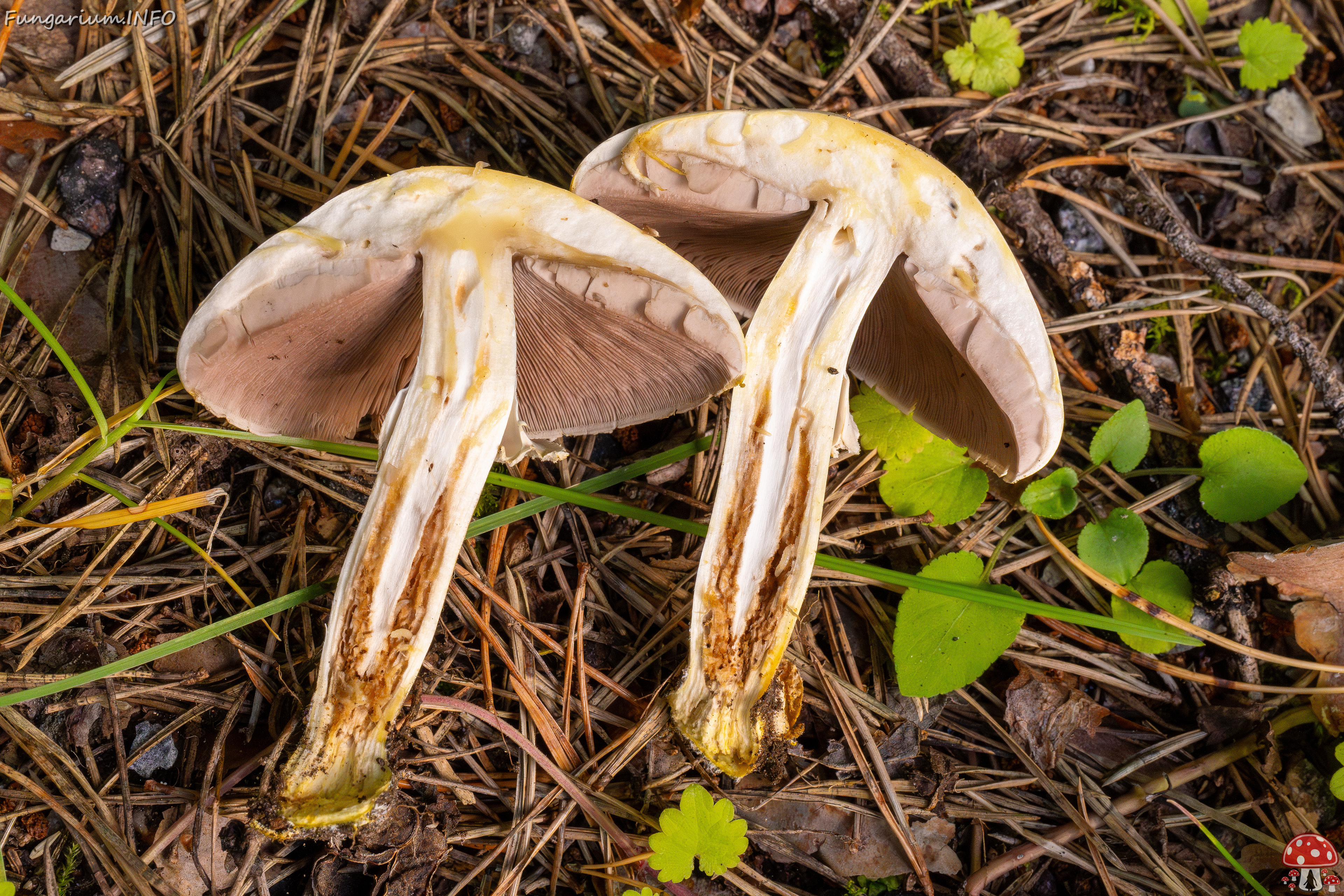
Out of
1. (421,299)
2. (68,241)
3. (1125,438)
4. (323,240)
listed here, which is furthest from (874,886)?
(68,241)

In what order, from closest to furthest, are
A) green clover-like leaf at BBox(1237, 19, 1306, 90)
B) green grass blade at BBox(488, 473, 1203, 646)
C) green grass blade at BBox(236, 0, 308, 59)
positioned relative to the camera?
green grass blade at BBox(488, 473, 1203, 646)
green grass blade at BBox(236, 0, 308, 59)
green clover-like leaf at BBox(1237, 19, 1306, 90)

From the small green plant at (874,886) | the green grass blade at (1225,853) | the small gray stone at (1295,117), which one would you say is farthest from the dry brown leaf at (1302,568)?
the small gray stone at (1295,117)

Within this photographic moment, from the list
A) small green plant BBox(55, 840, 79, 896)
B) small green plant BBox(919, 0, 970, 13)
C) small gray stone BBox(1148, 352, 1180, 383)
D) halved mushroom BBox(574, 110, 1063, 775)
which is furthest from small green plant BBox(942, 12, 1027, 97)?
small green plant BBox(55, 840, 79, 896)

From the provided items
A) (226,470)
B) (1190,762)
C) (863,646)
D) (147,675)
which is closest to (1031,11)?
(863,646)

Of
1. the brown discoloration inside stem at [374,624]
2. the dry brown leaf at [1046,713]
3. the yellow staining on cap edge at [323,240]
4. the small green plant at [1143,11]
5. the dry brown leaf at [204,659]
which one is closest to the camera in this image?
the yellow staining on cap edge at [323,240]

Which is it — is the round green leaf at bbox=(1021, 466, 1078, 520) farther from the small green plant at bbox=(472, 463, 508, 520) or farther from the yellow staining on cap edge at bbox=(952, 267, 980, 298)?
the small green plant at bbox=(472, 463, 508, 520)

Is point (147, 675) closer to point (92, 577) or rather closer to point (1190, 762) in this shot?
point (92, 577)

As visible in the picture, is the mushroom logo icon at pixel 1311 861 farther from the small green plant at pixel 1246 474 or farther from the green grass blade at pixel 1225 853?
the small green plant at pixel 1246 474
